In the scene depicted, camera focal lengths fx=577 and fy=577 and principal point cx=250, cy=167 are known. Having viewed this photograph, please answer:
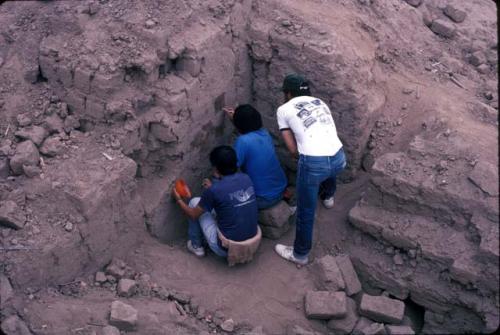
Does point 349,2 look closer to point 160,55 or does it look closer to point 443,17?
point 443,17

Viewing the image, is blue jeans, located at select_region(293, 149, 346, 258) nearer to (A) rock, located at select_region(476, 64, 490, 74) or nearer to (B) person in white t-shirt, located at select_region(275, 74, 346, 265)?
(B) person in white t-shirt, located at select_region(275, 74, 346, 265)

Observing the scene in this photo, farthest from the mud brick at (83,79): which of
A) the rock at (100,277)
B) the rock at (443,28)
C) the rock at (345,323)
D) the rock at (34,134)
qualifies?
the rock at (443,28)

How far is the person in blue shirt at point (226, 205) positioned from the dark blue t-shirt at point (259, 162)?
0.75 ft

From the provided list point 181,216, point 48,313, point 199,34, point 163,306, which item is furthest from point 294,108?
point 48,313

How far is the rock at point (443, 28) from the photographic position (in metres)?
7.02

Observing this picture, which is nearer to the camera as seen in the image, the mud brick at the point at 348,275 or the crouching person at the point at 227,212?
the crouching person at the point at 227,212

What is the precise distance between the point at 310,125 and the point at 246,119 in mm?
678

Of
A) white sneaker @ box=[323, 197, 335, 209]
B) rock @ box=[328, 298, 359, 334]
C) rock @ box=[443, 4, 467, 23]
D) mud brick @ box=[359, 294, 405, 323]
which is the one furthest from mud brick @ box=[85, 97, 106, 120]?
rock @ box=[443, 4, 467, 23]

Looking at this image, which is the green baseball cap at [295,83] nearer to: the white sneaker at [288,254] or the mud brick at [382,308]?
the white sneaker at [288,254]

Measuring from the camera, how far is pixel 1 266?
4.34m

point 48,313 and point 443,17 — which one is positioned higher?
point 443,17

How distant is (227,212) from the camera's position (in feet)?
16.4

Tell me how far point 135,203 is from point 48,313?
47.6 inches

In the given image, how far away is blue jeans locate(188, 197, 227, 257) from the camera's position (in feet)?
17.3
